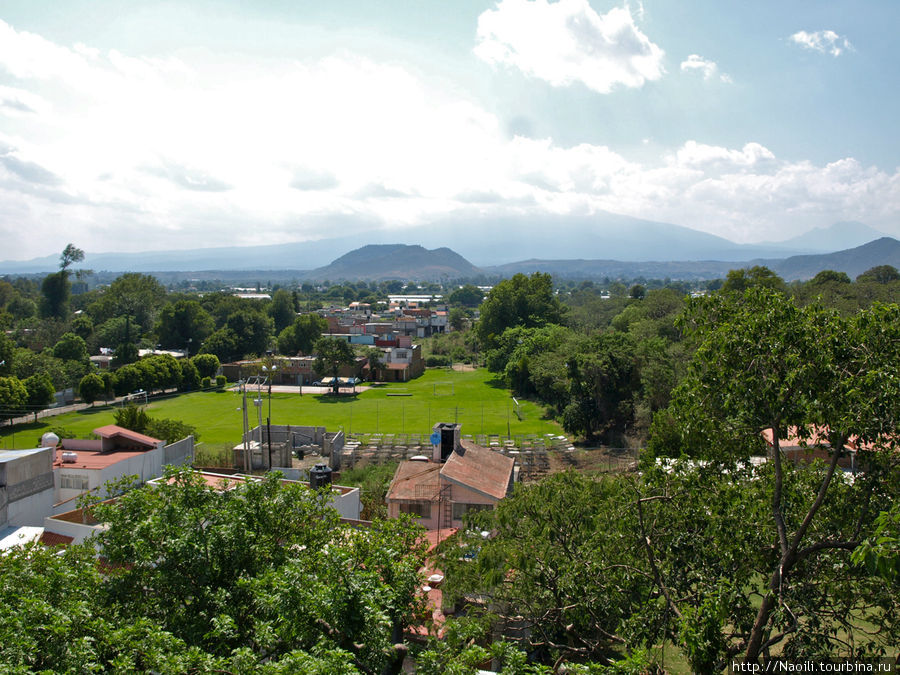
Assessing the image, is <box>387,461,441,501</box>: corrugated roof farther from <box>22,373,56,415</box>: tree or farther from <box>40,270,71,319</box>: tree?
<box>40,270,71,319</box>: tree

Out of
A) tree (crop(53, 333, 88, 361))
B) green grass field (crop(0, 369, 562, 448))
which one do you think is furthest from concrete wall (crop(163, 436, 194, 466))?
tree (crop(53, 333, 88, 361))

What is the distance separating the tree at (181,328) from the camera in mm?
67188

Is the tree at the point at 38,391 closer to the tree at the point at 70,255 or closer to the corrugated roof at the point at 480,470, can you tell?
the corrugated roof at the point at 480,470

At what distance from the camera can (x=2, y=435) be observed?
3528cm

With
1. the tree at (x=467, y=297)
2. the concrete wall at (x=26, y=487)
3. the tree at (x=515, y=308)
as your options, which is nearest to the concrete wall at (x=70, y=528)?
the concrete wall at (x=26, y=487)

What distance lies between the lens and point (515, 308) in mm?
65938

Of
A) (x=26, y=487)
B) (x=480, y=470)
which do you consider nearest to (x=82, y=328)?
(x=26, y=487)

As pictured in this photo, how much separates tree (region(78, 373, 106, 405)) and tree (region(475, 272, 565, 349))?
35.1m

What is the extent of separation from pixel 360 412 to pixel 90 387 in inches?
770

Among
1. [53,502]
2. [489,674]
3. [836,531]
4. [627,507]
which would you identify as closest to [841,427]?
[836,531]

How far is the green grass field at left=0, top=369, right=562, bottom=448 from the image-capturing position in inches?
1438

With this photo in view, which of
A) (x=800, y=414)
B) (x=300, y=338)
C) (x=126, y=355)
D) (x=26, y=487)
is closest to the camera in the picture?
(x=800, y=414)

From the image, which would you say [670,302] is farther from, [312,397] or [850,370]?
[850,370]

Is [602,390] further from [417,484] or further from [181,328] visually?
[181,328]
